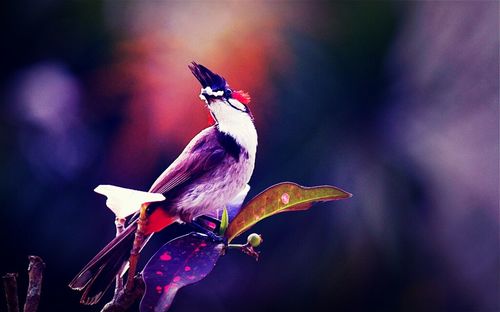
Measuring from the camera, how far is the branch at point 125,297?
58 centimetres

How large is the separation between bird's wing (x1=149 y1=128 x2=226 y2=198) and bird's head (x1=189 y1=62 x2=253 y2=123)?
0.13 ft

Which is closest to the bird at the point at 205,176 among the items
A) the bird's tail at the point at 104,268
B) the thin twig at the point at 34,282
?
the bird's tail at the point at 104,268

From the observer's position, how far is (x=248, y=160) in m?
0.73

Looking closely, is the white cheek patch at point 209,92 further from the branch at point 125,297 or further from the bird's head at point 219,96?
the branch at point 125,297

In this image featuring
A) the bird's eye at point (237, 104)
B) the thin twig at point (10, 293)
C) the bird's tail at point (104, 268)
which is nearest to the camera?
the thin twig at point (10, 293)

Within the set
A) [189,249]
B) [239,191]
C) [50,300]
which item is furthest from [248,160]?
[50,300]

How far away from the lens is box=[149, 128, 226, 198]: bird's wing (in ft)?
2.33

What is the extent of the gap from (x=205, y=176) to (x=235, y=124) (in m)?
Result: 0.09

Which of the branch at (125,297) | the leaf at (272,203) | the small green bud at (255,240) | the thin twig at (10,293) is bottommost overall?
the thin twig at (10,293)

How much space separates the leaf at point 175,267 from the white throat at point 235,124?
14cm

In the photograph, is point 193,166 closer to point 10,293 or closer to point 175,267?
point 175,267

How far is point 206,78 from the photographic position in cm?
71

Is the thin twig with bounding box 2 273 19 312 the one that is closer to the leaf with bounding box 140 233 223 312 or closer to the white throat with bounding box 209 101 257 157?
the leaf with bounding box 140 233 223 312

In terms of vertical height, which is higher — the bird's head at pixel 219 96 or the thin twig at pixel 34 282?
the bird's head at pixel 219 96
